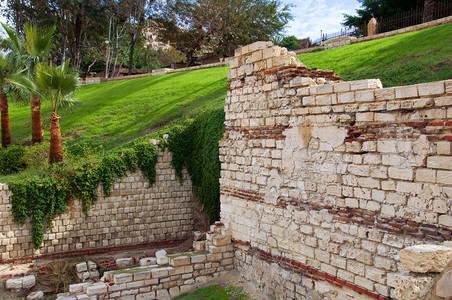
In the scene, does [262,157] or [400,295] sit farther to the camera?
[262,157]

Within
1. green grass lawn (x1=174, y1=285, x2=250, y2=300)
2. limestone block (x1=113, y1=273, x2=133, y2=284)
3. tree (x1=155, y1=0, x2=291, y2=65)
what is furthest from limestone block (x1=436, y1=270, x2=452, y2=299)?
tree (x1=155, y1=0, x2=291, y2=65)

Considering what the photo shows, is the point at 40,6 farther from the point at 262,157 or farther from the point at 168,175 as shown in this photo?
the point at 262,157

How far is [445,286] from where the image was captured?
2652mm

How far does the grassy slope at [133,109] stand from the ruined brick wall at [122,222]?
3580 mm

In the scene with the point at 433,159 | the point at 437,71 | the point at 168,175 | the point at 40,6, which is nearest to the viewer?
the point at 433,159

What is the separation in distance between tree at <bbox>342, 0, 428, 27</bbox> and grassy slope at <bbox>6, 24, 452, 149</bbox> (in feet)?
32.5

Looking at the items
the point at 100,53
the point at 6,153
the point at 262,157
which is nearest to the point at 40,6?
the point at 100,53

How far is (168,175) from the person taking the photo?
42.2 feet

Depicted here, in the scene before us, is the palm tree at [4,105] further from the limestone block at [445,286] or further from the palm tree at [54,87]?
the limestone block at [445,286]

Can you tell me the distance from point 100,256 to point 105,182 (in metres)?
2.32

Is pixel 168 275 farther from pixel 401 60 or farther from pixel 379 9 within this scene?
pixel 379 9

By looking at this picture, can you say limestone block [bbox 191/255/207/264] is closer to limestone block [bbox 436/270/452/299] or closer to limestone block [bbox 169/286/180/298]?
limestone block [bbox 169/286/180/298]

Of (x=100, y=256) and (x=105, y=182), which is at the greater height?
(x=105, y=182)

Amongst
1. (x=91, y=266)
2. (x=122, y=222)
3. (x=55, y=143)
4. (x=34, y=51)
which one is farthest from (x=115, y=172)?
(x=34, y=51)
